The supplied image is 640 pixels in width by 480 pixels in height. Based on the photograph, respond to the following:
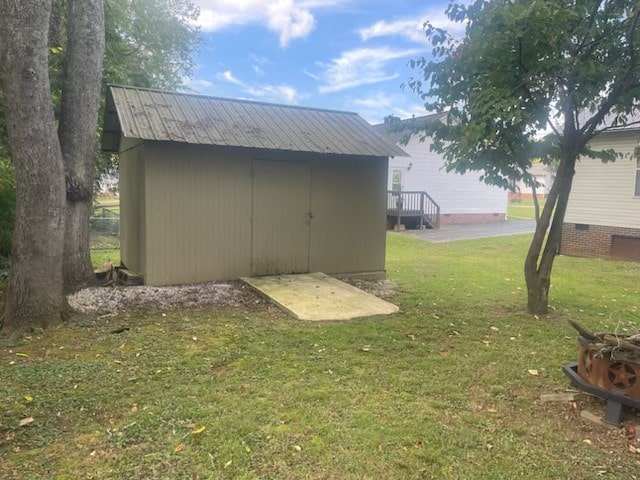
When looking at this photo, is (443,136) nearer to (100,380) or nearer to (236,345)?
(236,345)

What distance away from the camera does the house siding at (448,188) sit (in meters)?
21.3

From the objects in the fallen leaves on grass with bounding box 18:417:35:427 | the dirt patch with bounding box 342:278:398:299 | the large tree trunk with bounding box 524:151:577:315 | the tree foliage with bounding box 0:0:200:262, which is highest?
the tree foliage with bounding box 0:0:200:262

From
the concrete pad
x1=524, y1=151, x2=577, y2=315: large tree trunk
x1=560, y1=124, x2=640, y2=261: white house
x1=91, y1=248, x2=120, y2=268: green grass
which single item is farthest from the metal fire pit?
x1=560, y1=124, x2=640, y2=261: white house

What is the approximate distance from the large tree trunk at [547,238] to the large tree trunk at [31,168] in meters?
5.57

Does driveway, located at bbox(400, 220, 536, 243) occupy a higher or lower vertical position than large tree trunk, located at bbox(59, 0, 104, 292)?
lower

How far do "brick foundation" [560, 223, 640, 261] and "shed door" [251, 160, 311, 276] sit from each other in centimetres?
864

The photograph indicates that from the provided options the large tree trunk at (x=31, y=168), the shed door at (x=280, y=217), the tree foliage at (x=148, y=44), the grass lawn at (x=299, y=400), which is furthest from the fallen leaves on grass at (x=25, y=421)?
the tree foliage at (x=148, y=44)

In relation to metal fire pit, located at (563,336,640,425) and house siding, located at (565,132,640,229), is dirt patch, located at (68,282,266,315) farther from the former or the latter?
house siding, located at (565,132,640,229)

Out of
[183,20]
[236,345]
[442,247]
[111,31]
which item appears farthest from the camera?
[183,20]

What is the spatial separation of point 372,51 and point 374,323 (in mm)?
15418

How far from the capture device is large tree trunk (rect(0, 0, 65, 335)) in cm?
458

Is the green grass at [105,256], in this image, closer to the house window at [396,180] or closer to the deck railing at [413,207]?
the deck railing at [413,207]

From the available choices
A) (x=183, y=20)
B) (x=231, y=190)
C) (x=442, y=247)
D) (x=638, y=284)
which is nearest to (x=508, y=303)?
(x=638, y=284)

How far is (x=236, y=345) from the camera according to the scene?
463 centimetres
